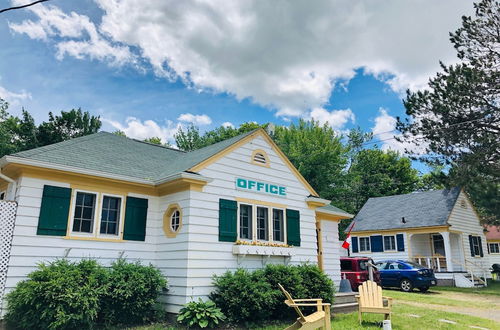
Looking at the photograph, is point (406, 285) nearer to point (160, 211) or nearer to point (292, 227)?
point (292, 227)

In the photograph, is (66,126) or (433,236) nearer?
(433,236)

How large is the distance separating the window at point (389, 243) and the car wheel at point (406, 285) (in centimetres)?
664

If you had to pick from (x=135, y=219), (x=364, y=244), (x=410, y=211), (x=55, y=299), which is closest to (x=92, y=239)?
(x=135, y=219)

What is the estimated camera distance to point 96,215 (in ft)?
32.1

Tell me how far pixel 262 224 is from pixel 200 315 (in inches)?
151

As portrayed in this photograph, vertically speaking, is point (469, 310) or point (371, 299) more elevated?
point (371, 299)

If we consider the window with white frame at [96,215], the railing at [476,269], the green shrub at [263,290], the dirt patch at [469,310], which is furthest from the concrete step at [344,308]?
the railing at [476,269]

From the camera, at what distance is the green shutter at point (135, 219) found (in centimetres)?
1031

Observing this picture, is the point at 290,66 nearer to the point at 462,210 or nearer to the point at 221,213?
the point at 221,213

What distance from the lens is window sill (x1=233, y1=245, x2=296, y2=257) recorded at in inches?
411

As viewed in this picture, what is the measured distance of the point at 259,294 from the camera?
31.0ft

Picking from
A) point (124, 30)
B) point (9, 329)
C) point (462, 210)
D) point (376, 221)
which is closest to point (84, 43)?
point (124, 30)

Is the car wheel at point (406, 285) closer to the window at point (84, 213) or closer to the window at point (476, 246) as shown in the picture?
the window at point (476, 246)

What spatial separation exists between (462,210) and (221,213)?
20.4m
